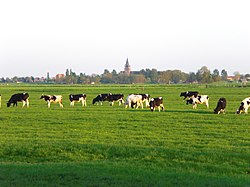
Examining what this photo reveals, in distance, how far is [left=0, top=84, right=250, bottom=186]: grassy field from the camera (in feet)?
33.9

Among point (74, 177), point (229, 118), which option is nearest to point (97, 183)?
point (74, 177)

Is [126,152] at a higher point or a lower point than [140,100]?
lower

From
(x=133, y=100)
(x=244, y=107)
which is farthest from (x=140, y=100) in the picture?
(x=244, y=107)

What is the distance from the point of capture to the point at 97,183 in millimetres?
9766

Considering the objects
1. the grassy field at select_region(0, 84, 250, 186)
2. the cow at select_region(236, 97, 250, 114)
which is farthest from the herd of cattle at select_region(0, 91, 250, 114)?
the grassy field at select_region(0, 84, 250, 186)

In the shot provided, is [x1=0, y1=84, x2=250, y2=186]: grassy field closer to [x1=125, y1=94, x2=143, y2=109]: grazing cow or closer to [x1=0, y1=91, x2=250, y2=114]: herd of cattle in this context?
[x1=0, y1=91, x2=250, y2=114]: herd of cattle

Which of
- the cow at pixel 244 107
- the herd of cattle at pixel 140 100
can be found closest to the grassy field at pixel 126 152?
the cow at pixel 244 107

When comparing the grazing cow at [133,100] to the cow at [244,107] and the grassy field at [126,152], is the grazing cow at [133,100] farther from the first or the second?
the grassy field at [126,152]

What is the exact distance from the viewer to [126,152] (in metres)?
14.6

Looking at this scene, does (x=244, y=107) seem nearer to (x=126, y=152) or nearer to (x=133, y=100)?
(x=133, y=100)

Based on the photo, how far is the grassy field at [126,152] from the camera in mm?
10320

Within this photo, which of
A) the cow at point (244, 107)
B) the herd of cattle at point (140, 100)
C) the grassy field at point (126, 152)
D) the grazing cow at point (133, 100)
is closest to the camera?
the grassy field at point (126, 152)

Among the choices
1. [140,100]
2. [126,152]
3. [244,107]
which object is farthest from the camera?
[140,100]

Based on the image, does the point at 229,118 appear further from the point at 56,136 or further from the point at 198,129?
the point at 56,136
